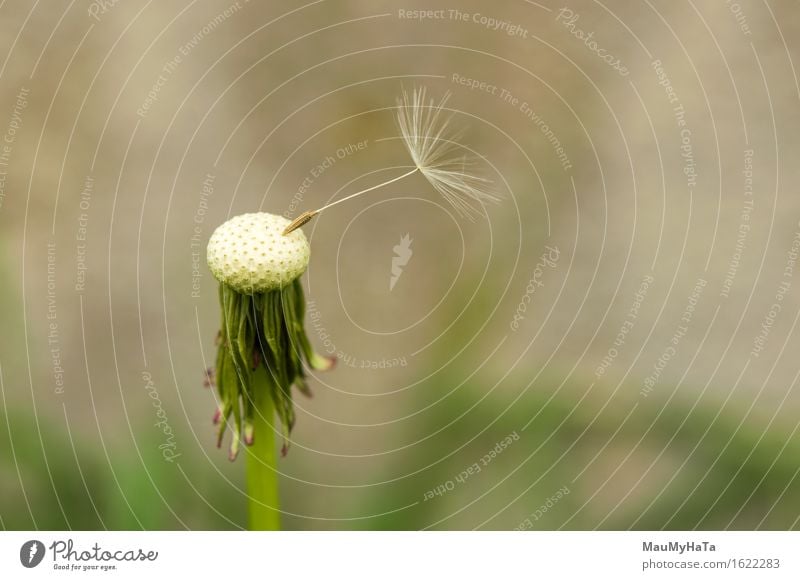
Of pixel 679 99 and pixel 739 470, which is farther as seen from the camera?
pixel 679 99

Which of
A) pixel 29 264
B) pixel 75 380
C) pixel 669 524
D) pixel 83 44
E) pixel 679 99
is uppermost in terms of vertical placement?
pixel 83 44

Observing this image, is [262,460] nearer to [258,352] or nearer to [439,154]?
[258,352]

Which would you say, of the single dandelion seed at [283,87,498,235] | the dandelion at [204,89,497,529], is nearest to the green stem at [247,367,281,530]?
the dandelion at [204,89,497,529]

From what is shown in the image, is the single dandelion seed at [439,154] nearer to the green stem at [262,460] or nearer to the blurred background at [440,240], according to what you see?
the blurred background at [440,240]

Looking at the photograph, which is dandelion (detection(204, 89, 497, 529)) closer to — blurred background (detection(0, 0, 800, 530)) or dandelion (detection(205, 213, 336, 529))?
dandelion (detection(205, 213, 336, 529))

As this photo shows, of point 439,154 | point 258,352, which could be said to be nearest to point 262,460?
point 258,352
